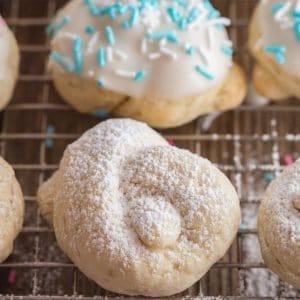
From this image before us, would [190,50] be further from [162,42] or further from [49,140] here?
[49,140]

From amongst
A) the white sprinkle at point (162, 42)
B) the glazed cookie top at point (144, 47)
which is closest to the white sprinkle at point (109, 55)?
the glazed cookie top at point (144, 47)

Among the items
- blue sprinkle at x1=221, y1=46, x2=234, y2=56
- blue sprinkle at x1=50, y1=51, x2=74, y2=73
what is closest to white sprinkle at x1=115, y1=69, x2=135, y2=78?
blue sprinkle at x1=50, y1=51, x2=74, y2=73

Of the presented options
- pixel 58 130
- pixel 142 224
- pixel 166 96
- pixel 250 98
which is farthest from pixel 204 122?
pixel 142 224

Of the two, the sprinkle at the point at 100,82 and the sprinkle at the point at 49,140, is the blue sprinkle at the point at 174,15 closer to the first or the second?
the sprinkle at the point at 100,82

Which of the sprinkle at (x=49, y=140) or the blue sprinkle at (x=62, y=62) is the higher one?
the blue sprinkle at (x=62, y=62)

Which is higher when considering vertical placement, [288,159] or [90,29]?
[90,29]

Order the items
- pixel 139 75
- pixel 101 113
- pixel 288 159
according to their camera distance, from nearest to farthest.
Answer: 1. pixel 139 75
2. pixel 101 113
3. pixel 288 159

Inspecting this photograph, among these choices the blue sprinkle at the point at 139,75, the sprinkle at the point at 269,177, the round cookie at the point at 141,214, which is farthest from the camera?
the sprinkle at the point at 269,177

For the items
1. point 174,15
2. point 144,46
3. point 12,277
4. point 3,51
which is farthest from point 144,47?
point 12,277
